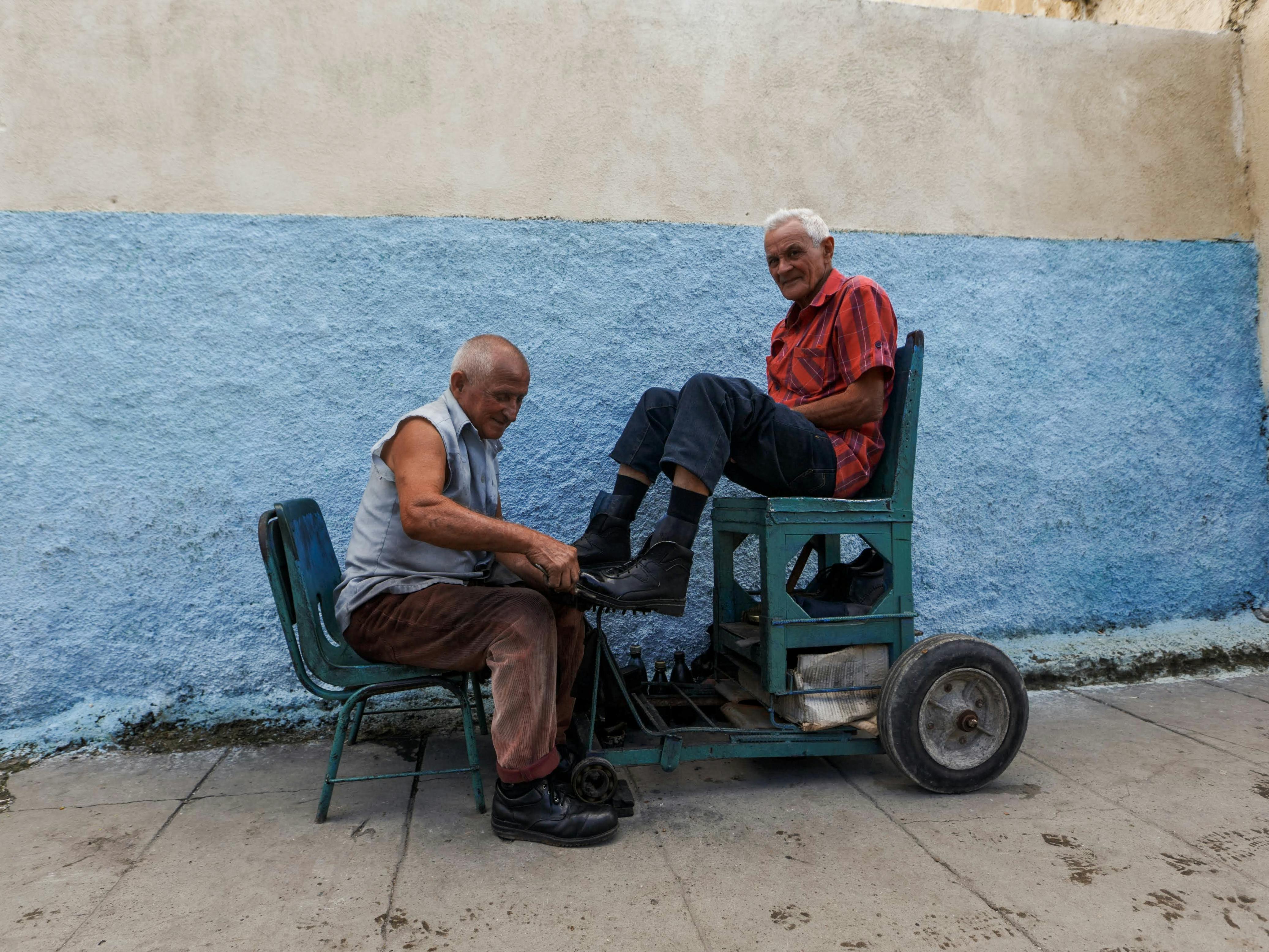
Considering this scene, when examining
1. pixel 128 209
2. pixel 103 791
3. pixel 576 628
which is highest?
pixel 128 209

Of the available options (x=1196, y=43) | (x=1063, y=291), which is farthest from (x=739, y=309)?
(x=1196, y=43)

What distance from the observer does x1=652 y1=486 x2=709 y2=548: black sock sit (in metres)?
2.58

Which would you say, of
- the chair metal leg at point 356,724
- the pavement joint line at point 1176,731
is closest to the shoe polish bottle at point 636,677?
the chair metal leg at point 356,724

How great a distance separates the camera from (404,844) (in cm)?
239

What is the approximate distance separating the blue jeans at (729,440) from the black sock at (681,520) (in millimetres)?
73

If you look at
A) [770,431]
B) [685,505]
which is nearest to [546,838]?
[685,505]

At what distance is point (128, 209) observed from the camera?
3.32 meters

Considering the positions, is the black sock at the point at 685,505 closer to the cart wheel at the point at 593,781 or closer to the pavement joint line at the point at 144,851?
the cart wheel at the point at 593,781

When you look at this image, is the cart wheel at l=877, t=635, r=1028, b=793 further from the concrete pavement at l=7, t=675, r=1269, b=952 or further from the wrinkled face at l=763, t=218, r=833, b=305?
the wrinkled face at l=763, t=218, r=833, b=305

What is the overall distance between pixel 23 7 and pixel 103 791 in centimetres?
302

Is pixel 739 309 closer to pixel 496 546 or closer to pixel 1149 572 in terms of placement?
pixel 496 546

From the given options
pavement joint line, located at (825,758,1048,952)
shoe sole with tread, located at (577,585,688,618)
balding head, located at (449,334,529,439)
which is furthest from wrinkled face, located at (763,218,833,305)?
pavement joint line, located at (825,758,1048,952)

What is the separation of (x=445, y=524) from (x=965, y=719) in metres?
1.76

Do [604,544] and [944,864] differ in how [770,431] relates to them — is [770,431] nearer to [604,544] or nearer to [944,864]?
[604,544]
